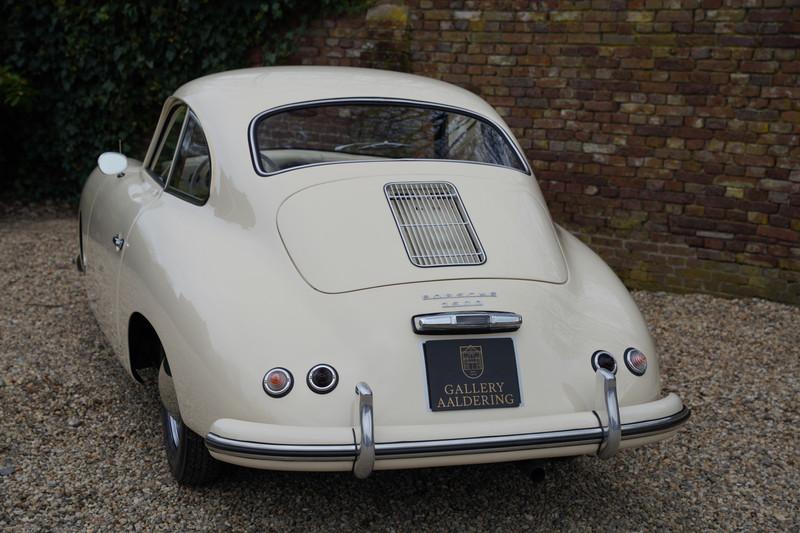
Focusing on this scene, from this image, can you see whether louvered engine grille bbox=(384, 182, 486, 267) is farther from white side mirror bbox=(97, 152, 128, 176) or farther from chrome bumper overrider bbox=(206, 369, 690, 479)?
white side mirror bbox=(97, 152, 128, 176)

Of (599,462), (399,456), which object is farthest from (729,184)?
(399,456)

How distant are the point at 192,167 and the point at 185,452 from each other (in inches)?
52.5

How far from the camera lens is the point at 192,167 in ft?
12.9

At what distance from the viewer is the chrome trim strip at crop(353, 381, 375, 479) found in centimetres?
272

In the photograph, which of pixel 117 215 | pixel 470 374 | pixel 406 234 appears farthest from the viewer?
pixel 117 215

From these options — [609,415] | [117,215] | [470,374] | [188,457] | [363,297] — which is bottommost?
[188,457]

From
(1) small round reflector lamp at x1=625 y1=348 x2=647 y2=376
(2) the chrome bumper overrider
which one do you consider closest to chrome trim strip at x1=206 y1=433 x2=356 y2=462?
(2) the chrome bumper overrider

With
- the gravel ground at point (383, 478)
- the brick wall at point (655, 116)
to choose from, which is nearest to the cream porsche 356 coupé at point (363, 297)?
the gravel ground at point (383, 478)

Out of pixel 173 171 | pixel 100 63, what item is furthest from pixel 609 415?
pixel 100 63

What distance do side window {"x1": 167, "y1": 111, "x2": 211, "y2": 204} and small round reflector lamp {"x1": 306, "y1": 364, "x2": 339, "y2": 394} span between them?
1194 mm

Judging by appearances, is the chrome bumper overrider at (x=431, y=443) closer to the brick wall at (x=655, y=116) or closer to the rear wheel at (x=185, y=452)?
the rear wheel at (x=185, y=452)

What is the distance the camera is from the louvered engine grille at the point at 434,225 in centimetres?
330

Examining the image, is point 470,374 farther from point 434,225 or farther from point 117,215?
point 117,215

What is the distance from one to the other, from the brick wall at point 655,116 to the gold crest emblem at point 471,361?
379 centimetres
